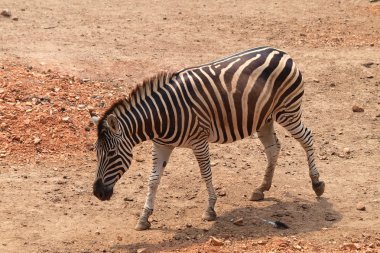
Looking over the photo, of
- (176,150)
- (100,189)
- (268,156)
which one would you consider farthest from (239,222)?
(176,150)

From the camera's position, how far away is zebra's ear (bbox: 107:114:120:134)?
27.3 feet

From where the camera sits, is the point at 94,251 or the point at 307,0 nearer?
the point at 94,251

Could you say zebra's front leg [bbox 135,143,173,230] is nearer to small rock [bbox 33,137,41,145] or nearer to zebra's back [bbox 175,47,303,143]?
zebra's back [bbox 175,47,303,143]

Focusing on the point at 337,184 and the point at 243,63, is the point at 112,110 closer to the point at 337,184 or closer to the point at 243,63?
the point at 243,63

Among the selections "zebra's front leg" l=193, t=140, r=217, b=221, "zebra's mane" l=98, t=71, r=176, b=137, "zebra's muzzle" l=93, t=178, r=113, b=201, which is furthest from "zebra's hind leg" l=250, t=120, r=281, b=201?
"zebra's muzzle" l=93, t=178, r=113, b=201

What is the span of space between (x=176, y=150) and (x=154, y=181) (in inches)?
96.8

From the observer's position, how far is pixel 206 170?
29.6 ft

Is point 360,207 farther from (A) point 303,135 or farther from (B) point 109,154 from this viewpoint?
(B) point 109,154

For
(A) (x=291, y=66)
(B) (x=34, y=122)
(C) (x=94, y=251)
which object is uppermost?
(A) (x=291, y=66)

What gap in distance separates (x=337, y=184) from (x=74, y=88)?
16.4ft

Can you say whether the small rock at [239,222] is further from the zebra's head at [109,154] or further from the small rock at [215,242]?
the zebra's head at [109,154]

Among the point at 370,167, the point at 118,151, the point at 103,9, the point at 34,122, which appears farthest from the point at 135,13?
the point at 118,151

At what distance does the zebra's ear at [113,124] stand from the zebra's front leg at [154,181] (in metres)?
0.80

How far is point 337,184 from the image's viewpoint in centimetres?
1023
